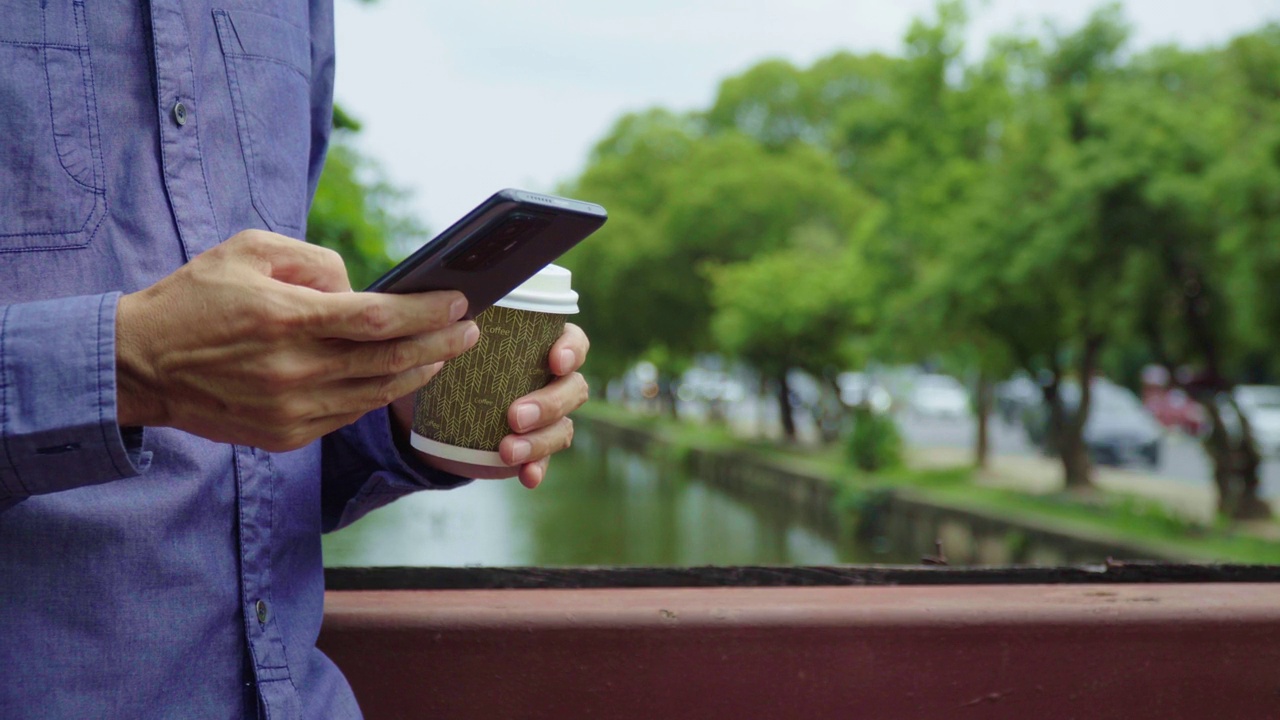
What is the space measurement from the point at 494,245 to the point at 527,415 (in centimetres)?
24

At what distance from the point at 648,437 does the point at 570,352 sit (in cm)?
3249

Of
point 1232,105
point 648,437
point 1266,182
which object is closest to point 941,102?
point 1232,105

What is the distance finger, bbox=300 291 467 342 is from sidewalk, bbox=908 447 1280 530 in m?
11.5


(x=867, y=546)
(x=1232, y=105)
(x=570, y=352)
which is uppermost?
(x=1232, y=105)

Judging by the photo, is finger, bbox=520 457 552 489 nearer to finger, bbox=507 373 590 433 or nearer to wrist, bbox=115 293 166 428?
finger, bbox=507 373 590 433

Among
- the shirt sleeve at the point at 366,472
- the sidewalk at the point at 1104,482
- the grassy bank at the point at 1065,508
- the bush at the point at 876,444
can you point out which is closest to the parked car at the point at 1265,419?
the sidewalk at the point at 1104,482

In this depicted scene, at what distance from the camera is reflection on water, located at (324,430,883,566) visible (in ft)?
53.1

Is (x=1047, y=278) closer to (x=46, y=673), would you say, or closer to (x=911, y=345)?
(x=911, y=345)

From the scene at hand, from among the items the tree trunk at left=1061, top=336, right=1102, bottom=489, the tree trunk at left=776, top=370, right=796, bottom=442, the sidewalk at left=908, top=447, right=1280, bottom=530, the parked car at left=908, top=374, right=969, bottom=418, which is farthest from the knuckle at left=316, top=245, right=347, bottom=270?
the parked car at left=908, top=374, right=969, bottom=418

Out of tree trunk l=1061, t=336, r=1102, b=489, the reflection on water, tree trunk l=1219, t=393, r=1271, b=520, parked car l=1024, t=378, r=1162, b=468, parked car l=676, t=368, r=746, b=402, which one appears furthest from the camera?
parked car l=676, t=368, r=746, b=402

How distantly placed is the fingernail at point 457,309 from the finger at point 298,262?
73mm

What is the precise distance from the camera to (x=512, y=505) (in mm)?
22375

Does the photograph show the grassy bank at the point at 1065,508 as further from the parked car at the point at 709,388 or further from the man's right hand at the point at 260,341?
the parked car at the point at 709,388

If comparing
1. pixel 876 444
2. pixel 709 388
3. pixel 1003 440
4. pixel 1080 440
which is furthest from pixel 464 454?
pixel 709 388
